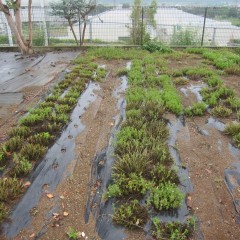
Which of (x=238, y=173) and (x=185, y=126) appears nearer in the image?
(x=238, y=173)

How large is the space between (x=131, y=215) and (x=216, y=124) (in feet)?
8.12

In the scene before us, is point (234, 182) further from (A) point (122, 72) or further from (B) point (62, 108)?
(A) point (122, 72)

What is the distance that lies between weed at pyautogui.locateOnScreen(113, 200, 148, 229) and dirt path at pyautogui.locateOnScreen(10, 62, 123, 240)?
0.24 meters

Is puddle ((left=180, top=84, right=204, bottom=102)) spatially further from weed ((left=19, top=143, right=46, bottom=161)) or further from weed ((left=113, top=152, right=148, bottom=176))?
weed ((left=19, top=143, right=46, bottom=161))

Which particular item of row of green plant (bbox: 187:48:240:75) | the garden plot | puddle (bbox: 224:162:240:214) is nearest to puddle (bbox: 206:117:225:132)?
the garden plot

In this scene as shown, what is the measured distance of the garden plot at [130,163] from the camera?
2.63 m

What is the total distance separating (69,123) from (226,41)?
8001mm

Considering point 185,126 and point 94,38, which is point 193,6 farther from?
point 185,126

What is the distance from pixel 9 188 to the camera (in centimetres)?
298

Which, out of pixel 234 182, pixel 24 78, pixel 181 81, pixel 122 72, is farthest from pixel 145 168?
pixel 24 78

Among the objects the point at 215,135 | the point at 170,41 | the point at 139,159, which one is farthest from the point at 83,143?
the point at 170,41

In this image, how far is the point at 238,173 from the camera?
3.35 metres

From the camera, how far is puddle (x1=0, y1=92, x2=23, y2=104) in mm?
5465

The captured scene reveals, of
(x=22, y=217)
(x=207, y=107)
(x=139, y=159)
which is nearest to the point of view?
(x=22, y=217)
